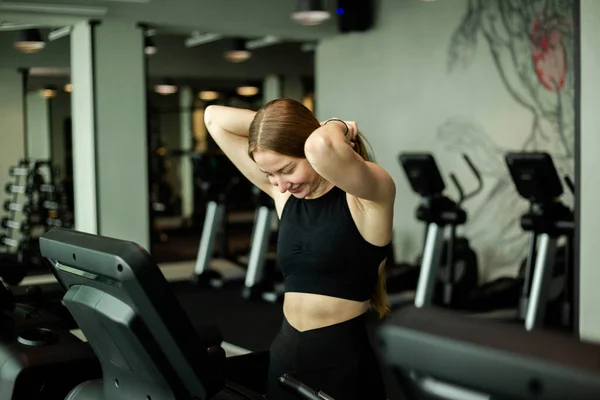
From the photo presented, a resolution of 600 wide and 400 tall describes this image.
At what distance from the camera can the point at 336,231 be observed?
194 centimetres

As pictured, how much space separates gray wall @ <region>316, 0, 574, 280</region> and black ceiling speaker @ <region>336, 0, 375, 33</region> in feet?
0.42

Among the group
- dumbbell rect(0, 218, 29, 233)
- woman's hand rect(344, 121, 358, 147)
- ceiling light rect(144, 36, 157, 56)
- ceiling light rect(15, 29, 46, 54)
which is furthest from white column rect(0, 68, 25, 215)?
woman's hand rect(344, 121, 358, 147)

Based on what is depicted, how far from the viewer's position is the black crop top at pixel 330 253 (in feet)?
6.35

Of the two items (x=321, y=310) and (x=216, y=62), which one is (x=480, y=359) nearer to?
(x=321, y=310)

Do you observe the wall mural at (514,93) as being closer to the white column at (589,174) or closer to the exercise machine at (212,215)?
the white column at (589,174)

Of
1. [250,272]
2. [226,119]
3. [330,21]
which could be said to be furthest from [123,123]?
[226,119]

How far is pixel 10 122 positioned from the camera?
7426mm

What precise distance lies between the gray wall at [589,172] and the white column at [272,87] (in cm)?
718

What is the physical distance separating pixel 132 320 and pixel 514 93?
5.40m

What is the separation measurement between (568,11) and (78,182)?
447 centimetres

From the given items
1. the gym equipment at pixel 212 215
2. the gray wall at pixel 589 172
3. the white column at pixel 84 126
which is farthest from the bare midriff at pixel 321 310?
the gym equipment at pixel 212 215

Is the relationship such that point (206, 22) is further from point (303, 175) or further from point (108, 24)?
point (303, 175)

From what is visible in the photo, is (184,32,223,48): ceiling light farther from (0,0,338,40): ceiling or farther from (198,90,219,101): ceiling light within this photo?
(198,90,219,101): ceiling light

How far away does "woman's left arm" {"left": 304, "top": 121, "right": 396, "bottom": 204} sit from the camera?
171 cm
